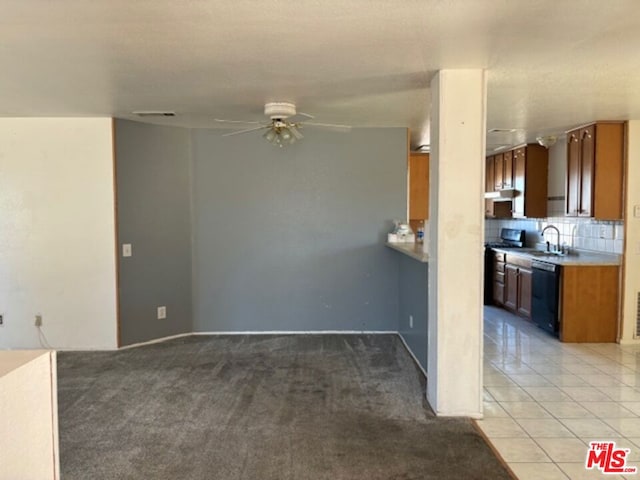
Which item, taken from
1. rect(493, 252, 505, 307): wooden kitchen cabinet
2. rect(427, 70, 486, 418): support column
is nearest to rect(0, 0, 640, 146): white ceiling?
rect(427, 70, 486, 418): support column

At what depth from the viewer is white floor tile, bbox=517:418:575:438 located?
272 cm

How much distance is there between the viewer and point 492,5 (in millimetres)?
1958

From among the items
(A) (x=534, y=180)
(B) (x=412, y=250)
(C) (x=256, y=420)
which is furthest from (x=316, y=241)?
(A) (x=534, y=180)

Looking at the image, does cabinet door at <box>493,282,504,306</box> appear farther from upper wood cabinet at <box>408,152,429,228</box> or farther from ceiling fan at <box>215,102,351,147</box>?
ceiling fan at <box>215,102,351,147</box>

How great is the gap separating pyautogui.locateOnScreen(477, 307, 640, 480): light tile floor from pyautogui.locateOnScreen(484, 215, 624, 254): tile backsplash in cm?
108

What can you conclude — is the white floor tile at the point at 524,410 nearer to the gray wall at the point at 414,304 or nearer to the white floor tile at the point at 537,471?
the white floor tile at the point at 537,471

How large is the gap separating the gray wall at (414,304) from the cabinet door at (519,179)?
2.29m

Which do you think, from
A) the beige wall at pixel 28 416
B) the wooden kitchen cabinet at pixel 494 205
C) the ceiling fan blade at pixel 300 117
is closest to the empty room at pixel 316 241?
the beige wall at pixel 28 416

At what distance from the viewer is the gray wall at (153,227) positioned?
4.46 m

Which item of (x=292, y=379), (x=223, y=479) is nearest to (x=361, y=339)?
(x=292, y=379)

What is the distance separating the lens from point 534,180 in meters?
5.99

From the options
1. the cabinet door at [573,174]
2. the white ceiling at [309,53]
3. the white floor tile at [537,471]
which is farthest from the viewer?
the cabinet door at [573,174]

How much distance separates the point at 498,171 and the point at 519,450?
16.7ft

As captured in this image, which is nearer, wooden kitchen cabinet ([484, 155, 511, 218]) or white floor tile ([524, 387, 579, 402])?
white floor tile ([524, 387, 579, 402])
